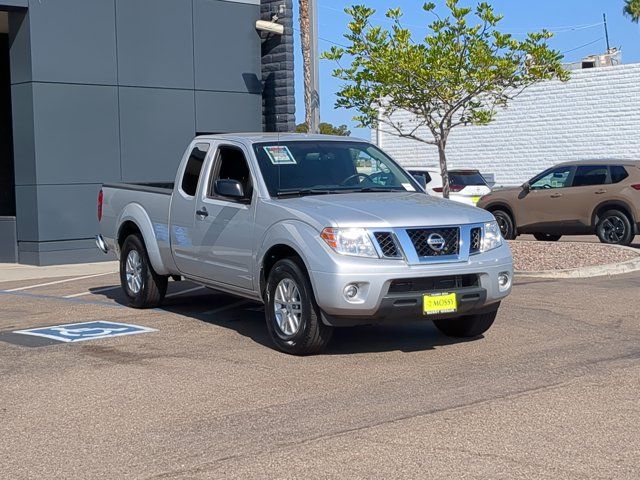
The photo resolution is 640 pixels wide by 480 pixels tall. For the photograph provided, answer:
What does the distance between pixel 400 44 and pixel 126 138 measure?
5617 millimetres

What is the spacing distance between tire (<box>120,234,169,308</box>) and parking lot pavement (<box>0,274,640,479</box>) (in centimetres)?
60

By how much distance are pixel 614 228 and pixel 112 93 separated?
32.3 feet

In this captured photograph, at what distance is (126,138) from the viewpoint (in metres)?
19.5

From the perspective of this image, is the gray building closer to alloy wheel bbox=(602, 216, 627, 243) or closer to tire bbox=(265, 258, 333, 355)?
alloy wheel bbox=(602, 216, 627, 243)

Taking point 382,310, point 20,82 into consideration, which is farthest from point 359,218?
point 20,82

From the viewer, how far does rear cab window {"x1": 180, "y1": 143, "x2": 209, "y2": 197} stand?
10893mm

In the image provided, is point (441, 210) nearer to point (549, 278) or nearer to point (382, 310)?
point (382, 310)

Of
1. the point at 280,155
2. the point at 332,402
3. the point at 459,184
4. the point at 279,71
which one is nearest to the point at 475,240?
the point at 280,155

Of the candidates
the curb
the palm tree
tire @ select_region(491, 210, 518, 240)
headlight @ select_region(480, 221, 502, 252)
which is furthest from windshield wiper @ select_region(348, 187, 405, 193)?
the palm tree

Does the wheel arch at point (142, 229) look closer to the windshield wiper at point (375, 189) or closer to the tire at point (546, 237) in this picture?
the windshield wiper at point (375, 189)

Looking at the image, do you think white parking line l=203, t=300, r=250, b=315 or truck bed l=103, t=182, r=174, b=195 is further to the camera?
white parking line l=203, t=300, r=250, b=315

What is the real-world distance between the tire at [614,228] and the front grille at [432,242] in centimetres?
1157

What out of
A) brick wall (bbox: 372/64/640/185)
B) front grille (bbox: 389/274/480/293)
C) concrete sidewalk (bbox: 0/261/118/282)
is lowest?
concrete sidewalk (bbox: 0/261/118/282)

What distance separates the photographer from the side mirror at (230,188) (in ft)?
31.5
